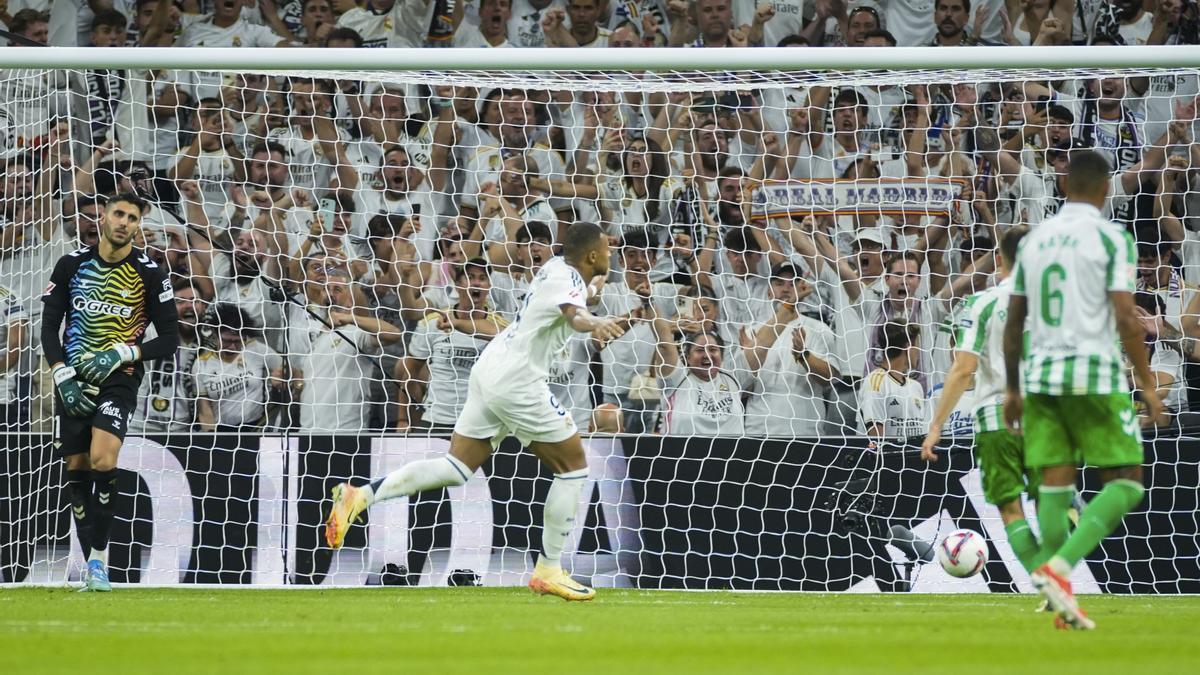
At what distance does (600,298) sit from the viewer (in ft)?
36.2

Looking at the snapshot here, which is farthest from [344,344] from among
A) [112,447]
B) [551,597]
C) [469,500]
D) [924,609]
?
[924,609]

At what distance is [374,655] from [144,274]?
4555 millimetres

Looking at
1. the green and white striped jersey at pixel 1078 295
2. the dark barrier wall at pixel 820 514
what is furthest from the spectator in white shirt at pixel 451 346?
the green and white striped jersey at pixel 1078 295

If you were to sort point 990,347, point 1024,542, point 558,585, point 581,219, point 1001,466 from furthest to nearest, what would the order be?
point 581,219 → point 558,585 → point 990,347 → point 1001,466 → point 1024,542

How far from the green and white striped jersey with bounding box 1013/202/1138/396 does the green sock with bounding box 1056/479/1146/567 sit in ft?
1.35

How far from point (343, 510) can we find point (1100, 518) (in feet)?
13.7

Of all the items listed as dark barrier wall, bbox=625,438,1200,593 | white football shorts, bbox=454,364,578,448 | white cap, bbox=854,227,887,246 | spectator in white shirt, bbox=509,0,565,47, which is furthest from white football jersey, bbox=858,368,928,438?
spectator in white shirt, bbox=509,0,565,47

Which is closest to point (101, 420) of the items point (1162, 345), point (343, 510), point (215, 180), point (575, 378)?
point (343, 510)

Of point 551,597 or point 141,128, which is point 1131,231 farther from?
point 141,128

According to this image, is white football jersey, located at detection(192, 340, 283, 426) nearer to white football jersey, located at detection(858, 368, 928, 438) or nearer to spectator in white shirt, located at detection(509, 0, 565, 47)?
spectator in white shirt, located at detection(509, 0, 565, 47)

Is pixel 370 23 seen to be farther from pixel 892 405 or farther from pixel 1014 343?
pixel 1014 343

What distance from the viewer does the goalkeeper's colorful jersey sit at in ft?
28.3

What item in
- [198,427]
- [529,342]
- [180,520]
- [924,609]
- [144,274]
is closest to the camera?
[924,609]

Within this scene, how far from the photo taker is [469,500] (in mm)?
9898
